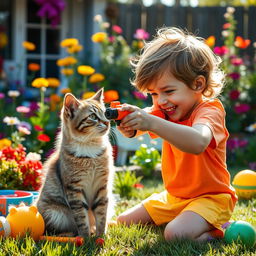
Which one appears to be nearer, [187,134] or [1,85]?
[187,134]

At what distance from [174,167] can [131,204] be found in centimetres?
85

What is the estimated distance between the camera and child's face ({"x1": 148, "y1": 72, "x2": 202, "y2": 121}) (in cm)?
291

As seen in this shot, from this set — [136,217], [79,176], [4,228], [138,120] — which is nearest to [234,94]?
[136,217]

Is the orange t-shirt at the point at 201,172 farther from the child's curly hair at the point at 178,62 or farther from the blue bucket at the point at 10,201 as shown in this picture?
the blue bucket at the point at 10,201

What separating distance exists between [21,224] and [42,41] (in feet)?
23.6

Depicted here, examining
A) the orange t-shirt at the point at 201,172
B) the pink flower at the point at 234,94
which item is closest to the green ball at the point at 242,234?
the orange t-shirt at the point at 201,172

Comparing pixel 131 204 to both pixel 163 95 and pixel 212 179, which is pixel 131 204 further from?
pixel 163 95

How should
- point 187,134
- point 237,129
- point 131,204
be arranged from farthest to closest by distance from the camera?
point 237,129 < point 131,204 < point 187,134

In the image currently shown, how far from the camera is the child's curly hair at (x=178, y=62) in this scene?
9.58ft

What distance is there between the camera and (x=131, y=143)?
571 cm

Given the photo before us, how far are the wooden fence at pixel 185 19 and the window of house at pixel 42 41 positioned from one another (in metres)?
1.38

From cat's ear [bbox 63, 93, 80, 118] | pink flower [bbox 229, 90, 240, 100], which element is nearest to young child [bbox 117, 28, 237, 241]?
cat's ear [bbox 63, 93, 80, 118]

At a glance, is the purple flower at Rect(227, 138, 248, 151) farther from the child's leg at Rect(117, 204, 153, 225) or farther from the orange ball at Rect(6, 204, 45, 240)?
the orange ball at Rect(6, 204, 45, 240)

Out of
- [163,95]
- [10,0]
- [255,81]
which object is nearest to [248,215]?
[163,95]
